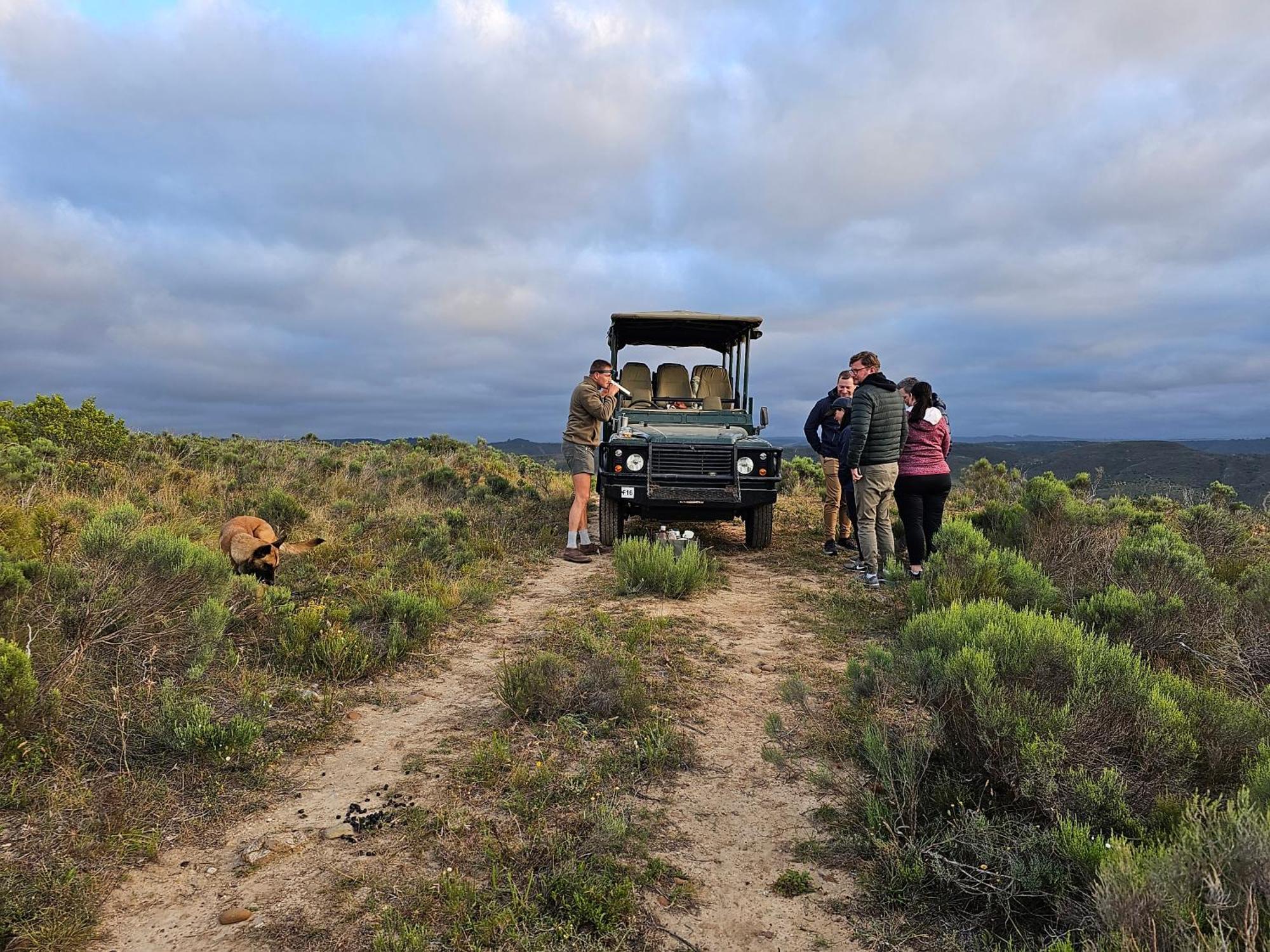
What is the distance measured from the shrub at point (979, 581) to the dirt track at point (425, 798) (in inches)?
55.6

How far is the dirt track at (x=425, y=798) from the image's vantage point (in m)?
2.01

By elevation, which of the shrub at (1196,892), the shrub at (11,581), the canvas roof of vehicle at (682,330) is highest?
the canvas roof of vehicle at (682,330)

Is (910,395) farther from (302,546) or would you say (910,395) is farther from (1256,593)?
(302,546)

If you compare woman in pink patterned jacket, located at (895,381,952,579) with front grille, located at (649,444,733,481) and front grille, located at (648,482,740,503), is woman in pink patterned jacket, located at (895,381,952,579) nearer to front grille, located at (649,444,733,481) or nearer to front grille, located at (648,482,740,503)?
front grille, located at (648,482,740,503)

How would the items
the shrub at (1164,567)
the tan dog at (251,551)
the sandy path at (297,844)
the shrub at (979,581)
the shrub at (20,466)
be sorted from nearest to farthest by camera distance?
the sandy path at (297,844), the shrub at (1164,567), the shrub at (979,581), the tan dog at (251,551), the shrub at (20,466)

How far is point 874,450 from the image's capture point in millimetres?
6375

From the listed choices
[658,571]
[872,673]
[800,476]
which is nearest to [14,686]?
[872,673]

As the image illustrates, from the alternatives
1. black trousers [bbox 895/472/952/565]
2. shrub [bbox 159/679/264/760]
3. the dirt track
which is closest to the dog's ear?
the dirt track

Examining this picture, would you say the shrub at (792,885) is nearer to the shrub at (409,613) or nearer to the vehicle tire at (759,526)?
the shrub at (409,613)

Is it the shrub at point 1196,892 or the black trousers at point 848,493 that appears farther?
the black trousers at point 848,493

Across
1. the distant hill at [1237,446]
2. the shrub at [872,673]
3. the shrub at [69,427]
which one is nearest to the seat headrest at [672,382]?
the shrub at [872,673]

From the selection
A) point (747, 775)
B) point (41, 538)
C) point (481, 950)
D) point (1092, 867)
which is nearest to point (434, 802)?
point (481, 950)

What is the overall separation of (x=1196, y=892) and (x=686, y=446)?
20.4ft

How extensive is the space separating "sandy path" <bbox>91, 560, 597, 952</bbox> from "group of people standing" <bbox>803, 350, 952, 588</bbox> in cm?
409
